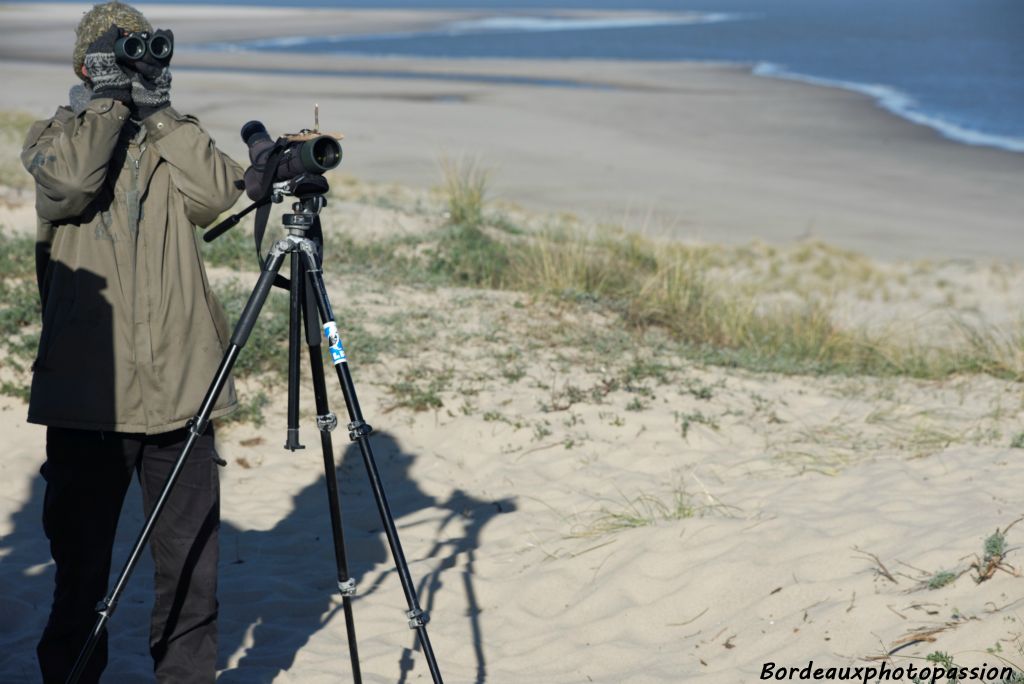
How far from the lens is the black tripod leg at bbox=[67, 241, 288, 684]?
265 centimetres

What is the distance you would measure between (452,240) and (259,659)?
16.0 feet

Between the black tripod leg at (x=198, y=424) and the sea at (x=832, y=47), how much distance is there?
19089 mm

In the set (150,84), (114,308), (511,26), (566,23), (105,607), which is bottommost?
(105,607)

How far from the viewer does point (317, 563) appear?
14.9 feet

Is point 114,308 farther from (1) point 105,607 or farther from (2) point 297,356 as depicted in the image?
(1) point 105,607

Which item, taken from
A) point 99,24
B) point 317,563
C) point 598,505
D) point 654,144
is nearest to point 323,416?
point 99,24

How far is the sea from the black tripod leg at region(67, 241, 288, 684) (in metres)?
19.1

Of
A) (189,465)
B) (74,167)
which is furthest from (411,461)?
(74,167)

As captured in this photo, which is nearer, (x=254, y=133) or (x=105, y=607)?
(x=105, y=607)

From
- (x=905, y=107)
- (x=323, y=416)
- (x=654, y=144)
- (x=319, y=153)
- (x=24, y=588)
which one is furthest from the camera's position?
(x=905, y=107)

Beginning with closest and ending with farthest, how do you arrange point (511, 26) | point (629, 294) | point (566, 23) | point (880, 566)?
point (880, 566) < point (629, 294) < point (511, 26) < point (566, 23)

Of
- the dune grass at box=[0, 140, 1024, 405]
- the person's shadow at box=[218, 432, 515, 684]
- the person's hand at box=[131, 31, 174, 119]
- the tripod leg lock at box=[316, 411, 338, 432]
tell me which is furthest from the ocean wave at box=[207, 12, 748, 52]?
the tripod leg lock at box=[316, 411, 338, 432]

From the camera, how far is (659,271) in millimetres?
7473

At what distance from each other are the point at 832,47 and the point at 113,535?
4319cm
